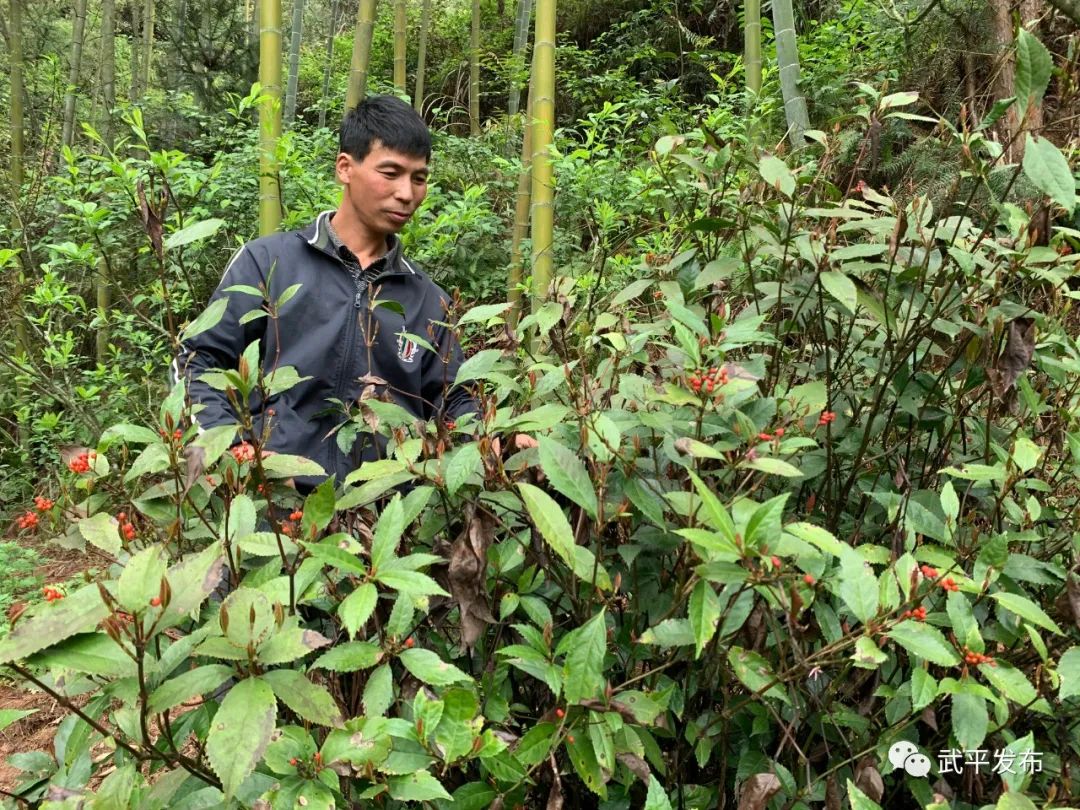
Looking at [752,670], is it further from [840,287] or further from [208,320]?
[208,320]

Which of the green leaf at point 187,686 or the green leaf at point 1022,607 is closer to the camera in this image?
the green leaf at point 187,686

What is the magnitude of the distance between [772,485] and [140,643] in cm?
90

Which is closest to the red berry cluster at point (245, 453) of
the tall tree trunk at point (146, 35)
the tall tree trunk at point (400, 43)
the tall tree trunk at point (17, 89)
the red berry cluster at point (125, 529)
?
the red berry cluster at point (125, 529)

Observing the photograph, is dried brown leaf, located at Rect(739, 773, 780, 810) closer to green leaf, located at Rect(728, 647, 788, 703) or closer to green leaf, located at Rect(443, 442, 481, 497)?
green leaf, located at Rect(728, 647, 788, 703)

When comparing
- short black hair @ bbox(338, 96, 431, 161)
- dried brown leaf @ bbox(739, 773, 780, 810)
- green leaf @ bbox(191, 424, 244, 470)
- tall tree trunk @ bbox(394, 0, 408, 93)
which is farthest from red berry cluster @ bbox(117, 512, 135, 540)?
tall tree trunk @ bbox(394, 0, 408, 93)

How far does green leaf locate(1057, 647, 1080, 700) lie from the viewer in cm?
82

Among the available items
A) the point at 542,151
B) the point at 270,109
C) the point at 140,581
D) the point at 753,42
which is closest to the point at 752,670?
the point at 140,581

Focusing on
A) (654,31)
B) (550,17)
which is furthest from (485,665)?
(654,31)

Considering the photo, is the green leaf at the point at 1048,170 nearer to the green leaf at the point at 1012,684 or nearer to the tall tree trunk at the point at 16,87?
the green leaf at the point at 1012,684

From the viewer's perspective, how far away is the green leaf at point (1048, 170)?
923 millimetres

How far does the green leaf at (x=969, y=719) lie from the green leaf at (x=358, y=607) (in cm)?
65

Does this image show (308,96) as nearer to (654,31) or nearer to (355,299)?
(654,31)

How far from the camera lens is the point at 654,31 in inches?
403

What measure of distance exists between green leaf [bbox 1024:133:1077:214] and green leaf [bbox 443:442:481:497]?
0.74m
